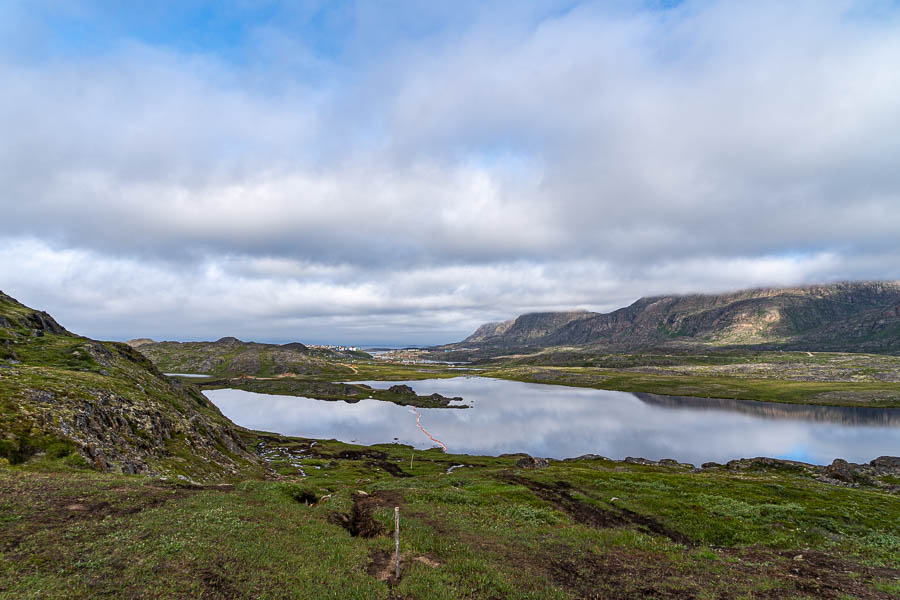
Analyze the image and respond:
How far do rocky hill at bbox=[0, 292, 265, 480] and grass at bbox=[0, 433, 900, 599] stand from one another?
536 cm

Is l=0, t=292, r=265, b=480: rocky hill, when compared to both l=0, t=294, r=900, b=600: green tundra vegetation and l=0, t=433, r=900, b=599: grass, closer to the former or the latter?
l=0, t=294, r=900, b=600: green tundra vegetation

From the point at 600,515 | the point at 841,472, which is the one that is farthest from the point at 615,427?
the point at 600,515

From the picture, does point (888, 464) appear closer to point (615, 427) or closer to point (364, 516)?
A: point (615, 427)

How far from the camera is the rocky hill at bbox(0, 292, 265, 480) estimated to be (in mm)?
36797

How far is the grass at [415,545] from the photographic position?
1653cm

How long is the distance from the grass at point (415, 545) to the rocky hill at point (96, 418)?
536cm

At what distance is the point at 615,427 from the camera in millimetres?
145625

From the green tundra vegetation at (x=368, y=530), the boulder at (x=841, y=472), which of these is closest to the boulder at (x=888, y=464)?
the boulder at (x=841, y=472)

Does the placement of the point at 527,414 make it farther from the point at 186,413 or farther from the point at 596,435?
the point at 186,413

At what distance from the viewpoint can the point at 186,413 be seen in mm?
72000

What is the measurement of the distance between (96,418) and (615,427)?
14977cm

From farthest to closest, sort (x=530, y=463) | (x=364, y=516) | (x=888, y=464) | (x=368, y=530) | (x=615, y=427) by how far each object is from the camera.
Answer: (x=615, y=427)
(x=530, y=463)
(x=888, y=464)
(x=364, y=516)
(x=368, y=530)

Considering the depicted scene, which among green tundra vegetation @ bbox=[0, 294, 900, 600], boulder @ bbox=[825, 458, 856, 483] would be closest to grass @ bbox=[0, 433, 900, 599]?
green tundra vegetation @ bbox=[0, 294, 900, 600]

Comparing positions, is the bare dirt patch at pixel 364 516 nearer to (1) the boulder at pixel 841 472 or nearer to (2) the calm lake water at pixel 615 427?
(2) the calm lake water at pixel 615 427
